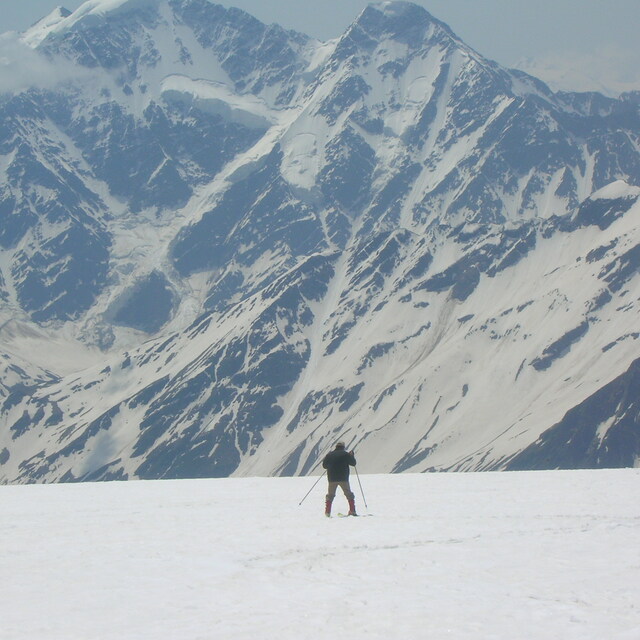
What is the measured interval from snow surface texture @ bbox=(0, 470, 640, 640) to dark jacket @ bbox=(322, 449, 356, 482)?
150 centimetres

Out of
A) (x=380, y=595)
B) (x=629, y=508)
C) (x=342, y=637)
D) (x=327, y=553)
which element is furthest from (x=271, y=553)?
(x=629, y=508)

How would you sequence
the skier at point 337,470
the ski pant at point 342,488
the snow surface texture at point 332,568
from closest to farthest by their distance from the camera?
the snow surface texture at point 332,568 < the ski pant at point 342,488 < the skier at point 337,470

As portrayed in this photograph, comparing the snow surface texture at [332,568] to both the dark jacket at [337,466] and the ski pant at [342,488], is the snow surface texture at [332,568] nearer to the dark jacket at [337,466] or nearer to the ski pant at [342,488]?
the ski pant at [342,488]

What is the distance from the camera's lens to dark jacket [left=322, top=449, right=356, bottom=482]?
39125mm

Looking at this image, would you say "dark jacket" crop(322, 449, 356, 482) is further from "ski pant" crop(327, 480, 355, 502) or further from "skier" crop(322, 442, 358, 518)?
"ski pant" crop(327, 480, 355, 502)

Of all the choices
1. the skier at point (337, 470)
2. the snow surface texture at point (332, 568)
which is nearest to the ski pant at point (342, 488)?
the skier at point (337, 470)

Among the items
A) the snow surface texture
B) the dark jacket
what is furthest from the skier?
the snow surface texture

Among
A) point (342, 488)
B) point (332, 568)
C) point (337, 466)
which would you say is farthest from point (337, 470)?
point (332, 568)

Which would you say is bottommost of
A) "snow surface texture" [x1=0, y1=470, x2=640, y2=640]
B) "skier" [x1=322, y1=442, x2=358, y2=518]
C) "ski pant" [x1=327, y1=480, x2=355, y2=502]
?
"snow surface texture" [x1=0, y1=470, x2=640, y2=640]

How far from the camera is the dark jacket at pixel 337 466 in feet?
128

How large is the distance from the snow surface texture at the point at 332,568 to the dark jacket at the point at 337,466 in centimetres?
150

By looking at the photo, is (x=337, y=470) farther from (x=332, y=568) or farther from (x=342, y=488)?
(x=332, y=568)

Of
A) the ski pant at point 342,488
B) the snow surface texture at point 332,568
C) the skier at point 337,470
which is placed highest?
the skier at point 337,470

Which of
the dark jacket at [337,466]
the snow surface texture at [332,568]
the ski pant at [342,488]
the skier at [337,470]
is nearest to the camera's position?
the snow surface texture at [332,568]
